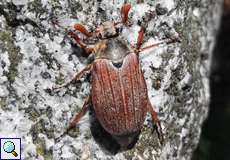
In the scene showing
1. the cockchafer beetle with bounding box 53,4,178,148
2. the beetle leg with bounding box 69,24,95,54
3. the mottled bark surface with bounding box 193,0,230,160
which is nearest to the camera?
the cockchafer beetle with bounding box 53,4,178,148

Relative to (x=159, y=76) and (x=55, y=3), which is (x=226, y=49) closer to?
(x=159, y=76)

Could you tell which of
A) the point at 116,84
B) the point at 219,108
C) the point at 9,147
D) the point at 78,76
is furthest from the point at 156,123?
the point at 219,108

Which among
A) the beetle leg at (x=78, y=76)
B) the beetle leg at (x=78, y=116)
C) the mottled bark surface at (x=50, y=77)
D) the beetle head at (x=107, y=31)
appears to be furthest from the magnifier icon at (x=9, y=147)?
the beetle head at (x=107, y=31)

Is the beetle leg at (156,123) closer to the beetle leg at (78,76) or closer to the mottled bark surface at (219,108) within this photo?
the beetle leg at (78,76)

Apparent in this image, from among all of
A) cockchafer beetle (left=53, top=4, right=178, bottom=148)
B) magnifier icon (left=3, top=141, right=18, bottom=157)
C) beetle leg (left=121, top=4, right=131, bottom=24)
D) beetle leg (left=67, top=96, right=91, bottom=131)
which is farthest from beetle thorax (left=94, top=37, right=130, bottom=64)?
magnifier icon (left=3, top=141, right=18, bottom=157)

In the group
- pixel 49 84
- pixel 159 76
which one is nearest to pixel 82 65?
pixel 49 84

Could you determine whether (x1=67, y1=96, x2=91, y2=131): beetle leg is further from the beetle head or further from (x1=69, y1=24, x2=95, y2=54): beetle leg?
the beetle head

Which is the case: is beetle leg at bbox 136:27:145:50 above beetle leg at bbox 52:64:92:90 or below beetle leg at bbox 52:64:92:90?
above

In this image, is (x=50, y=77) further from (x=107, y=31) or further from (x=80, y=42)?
(x=107, y=31)
